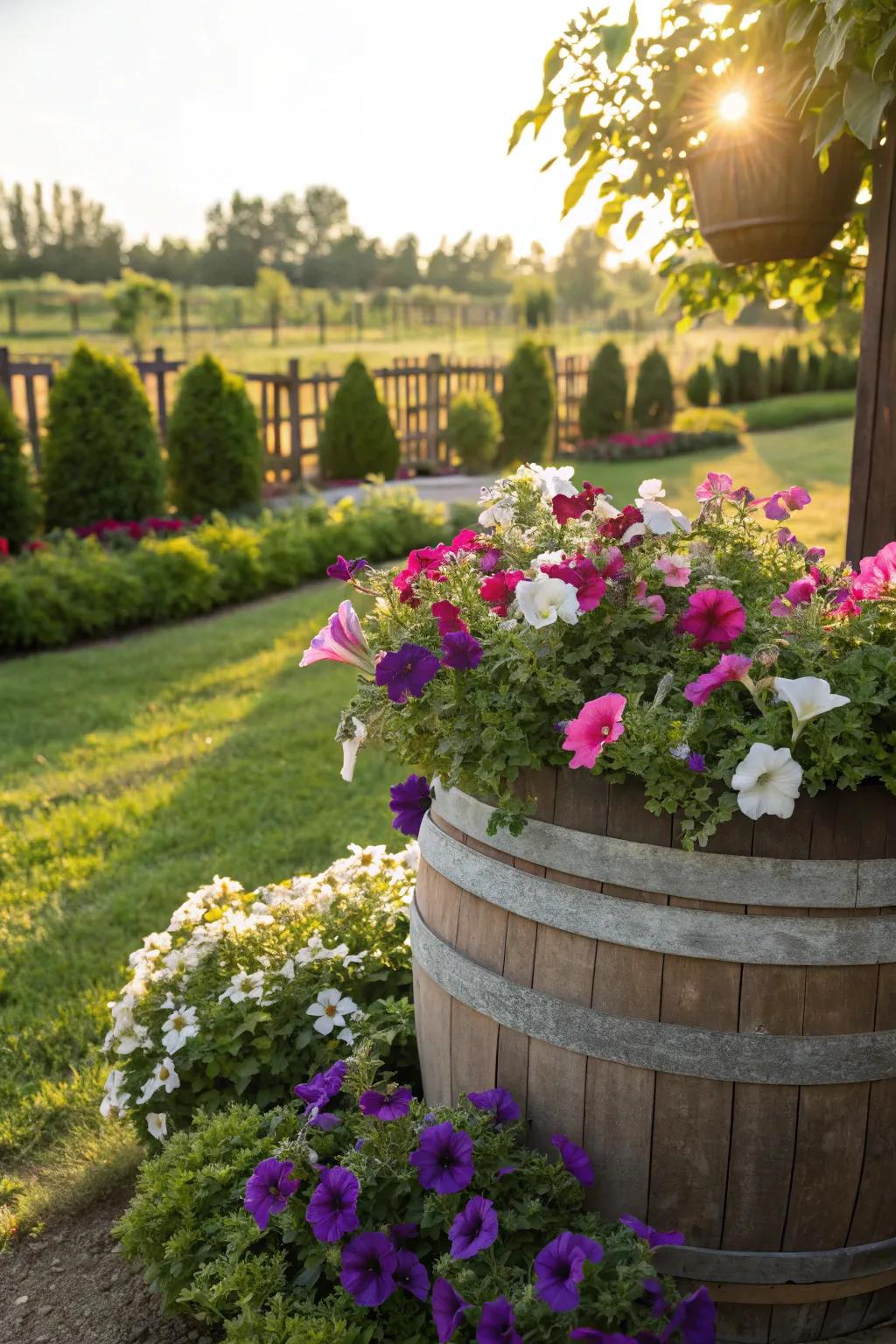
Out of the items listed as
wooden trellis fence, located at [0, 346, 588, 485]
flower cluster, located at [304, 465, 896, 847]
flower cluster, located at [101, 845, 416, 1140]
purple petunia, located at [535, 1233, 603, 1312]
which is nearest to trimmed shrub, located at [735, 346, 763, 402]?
wooden trellis fence, located at [0, 346, 588, 485]

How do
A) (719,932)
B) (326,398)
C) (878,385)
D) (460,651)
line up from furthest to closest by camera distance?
(326,398)
(878,385)
(460,651)
(719,932)

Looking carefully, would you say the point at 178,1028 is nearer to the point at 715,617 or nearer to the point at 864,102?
the point at 715,617

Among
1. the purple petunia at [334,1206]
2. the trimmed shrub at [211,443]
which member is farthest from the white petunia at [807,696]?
the trimmed shrub at [211,443]

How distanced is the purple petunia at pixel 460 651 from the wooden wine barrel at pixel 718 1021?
217 millimetres

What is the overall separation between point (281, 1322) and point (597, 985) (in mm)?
771

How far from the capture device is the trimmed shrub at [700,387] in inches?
966

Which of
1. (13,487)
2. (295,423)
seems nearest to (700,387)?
(295,423)

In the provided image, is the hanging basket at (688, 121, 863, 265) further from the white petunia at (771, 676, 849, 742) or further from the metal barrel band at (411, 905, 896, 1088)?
the metal barrel band at (411, 905, 896, 1088)

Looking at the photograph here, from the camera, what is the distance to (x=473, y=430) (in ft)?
56.8

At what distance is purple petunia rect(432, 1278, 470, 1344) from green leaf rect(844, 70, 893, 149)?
214cm

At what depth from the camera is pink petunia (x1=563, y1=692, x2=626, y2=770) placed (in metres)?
1.59

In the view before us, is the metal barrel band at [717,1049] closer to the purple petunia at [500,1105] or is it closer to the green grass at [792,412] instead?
the purple petunia at [500,1105]

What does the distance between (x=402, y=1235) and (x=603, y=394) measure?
20741 mm

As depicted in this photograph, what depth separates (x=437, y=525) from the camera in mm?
10484
